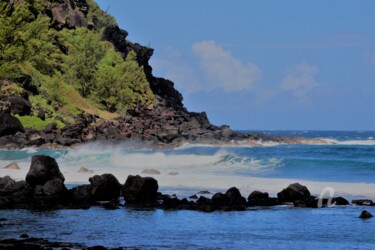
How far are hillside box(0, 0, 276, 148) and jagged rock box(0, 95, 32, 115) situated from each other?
0.35 ft

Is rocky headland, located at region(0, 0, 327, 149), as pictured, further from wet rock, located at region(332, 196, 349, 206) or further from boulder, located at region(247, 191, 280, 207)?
wet rock, located at region(332, 196, 349, 206)

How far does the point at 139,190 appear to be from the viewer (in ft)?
91.0

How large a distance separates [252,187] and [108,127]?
178 ft

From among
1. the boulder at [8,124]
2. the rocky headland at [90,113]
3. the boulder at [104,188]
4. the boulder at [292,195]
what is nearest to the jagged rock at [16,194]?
the boulder at [104,188]

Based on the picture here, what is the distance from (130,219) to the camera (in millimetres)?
23328

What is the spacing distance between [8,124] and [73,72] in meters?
34.1

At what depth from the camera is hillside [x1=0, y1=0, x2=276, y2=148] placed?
234ft

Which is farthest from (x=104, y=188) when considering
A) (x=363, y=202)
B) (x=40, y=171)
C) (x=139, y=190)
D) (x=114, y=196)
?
(x=363, y=202)

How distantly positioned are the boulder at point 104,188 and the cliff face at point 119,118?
3969 centimetres

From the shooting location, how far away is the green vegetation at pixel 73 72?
87.3 metres

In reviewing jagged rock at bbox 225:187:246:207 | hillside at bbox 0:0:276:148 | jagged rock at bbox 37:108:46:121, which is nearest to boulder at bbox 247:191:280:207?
jagged rock at bbox 225:187:246:207

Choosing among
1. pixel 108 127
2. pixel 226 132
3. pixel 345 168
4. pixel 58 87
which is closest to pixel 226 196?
pixel 345 168

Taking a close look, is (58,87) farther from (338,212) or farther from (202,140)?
(338,212)

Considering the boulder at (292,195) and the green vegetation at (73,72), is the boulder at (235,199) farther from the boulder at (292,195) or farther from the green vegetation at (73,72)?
the green vegetation at (73,72)
